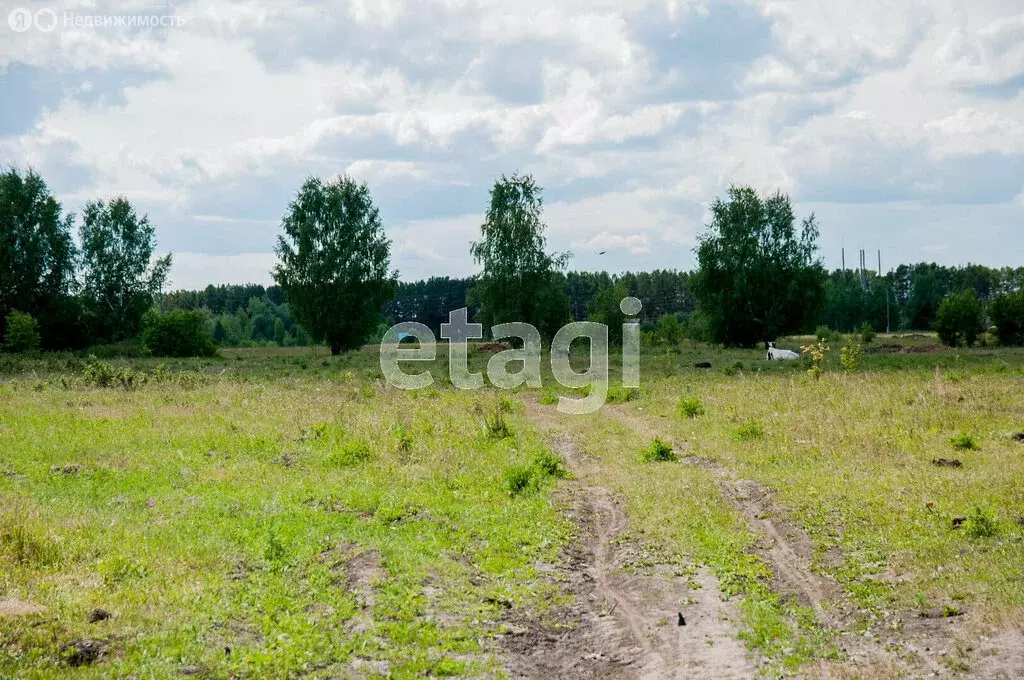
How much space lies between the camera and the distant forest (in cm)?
12150

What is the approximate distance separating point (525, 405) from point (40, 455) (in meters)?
12.7

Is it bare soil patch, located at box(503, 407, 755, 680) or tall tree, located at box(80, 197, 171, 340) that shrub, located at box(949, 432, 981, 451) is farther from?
tall tree, located at box(80, 197, 171, 340)

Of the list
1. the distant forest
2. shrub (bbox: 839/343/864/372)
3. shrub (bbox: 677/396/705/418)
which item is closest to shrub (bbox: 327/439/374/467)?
shrub (bbox: 677/396/705/418)

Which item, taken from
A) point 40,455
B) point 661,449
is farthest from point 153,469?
point 661,449

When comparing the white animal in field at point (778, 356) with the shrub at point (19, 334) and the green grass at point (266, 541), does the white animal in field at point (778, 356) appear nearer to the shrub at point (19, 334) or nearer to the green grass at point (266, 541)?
the green grass at point (266, 541)

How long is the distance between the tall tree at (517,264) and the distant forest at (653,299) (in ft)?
187

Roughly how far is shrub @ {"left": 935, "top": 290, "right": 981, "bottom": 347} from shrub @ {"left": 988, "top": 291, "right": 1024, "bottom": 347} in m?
1.15

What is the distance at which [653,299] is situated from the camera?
149m

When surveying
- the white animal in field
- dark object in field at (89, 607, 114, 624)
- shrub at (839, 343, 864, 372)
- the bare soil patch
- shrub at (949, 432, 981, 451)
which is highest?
shrub at (839, 343, 864, 372)

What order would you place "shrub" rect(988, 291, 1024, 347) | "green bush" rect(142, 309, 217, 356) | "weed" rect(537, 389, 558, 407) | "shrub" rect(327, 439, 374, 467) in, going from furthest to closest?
1. "green bush" rect(142, 309, 217, 356)
2. "shrub" rect(988, 291, 1024, 347)
3. "weed" rect(537, 389, 558, 407)
4. "shrub" rect(327, 439, 374, 467)

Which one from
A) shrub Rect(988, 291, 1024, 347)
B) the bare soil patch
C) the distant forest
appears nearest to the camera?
the bare soil patch

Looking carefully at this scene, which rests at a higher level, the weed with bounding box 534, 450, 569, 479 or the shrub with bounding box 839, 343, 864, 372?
the shrub with bounding box 839, 343, 864, 372

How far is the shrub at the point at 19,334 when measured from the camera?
55.1 metres

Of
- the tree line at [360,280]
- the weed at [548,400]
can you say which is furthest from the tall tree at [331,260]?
the weed at [548,400]
